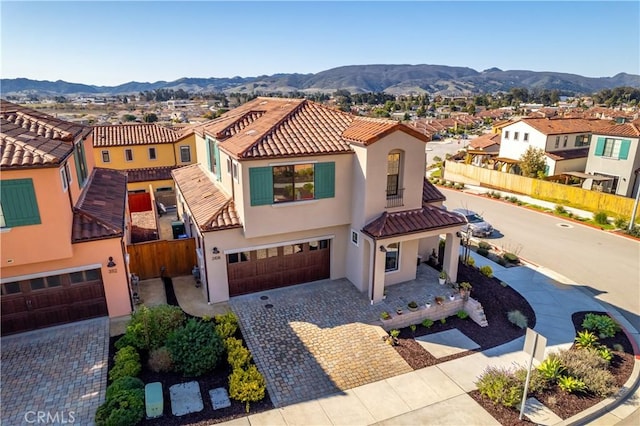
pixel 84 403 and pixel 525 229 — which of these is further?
pixel 525 229

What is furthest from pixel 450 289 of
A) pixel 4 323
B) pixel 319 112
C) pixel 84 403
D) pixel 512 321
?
pixel 4 323

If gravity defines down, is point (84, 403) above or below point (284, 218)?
below

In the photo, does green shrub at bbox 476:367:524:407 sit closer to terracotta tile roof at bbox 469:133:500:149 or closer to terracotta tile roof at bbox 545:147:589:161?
terracotta tile roof at bbox 545:147:589:161

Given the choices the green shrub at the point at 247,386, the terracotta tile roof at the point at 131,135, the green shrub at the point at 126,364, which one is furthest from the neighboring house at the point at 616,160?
the green shrub at the point at 126,364

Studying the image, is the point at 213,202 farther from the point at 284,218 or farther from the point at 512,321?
the point at 512,321

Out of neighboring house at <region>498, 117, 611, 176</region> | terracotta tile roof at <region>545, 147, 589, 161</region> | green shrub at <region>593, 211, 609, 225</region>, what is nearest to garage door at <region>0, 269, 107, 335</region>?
green shrub at <region>593, 211, 609, 225</region>

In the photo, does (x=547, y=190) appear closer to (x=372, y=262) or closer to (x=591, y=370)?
(x=591, y=370)
